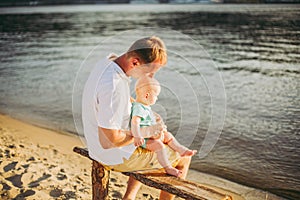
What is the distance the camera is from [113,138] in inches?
130

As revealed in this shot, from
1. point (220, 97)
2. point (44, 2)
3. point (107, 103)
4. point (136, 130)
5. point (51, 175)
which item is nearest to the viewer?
point (107, 103)

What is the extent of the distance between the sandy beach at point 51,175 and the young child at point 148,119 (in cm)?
164

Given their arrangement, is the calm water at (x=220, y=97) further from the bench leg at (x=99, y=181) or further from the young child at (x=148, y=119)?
the bench leg at (x=99, y=181)

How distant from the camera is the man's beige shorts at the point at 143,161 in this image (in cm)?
358

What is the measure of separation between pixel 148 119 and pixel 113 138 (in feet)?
1.22

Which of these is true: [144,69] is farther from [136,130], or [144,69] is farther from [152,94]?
[136,130]

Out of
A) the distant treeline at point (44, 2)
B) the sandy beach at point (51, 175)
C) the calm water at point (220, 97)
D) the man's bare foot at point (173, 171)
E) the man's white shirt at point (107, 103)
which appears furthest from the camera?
the distant treeline at point (44, 2)

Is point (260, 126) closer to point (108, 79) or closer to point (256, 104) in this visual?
point (256, 104)

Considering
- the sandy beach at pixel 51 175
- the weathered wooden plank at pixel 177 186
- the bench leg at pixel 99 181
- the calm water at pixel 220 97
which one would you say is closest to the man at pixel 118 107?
the weathered wooden plank at pixel 177 186

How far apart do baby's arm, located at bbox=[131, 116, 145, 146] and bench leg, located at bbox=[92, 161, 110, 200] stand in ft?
1.90

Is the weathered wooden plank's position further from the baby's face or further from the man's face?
the man's face

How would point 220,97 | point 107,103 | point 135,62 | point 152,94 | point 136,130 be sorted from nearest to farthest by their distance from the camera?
point 107,103, point 135,62, point 136,130, point 152,94, point 220,97

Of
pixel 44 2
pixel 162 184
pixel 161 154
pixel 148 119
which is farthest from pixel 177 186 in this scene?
pixel 44 2

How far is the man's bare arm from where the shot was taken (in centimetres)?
325
